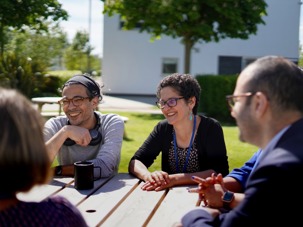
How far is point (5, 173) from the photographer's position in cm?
129

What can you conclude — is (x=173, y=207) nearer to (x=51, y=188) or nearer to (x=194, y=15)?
(x=51, y=188)

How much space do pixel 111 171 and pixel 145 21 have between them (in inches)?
468

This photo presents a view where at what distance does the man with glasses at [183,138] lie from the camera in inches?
129

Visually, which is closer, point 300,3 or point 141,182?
point 141,182

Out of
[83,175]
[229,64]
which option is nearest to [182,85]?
[83,175]

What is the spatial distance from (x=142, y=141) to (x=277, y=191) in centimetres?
773

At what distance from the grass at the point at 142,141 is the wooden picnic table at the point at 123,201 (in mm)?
3362

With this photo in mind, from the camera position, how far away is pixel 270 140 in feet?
5.54

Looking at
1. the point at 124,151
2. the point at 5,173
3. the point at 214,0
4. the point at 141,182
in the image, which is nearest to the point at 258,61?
the point at 5,173

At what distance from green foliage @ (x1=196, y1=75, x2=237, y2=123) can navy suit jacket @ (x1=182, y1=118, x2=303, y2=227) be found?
12037mm

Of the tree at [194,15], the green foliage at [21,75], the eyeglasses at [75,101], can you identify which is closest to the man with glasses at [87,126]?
the eyeglasses at [75,101]

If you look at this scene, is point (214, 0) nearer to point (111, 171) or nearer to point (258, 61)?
point (111, 171)

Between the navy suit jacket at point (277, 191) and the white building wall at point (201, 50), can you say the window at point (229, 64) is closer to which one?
the white building wall at point (201, 50)

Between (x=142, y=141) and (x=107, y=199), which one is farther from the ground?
(x=107, y=199)
